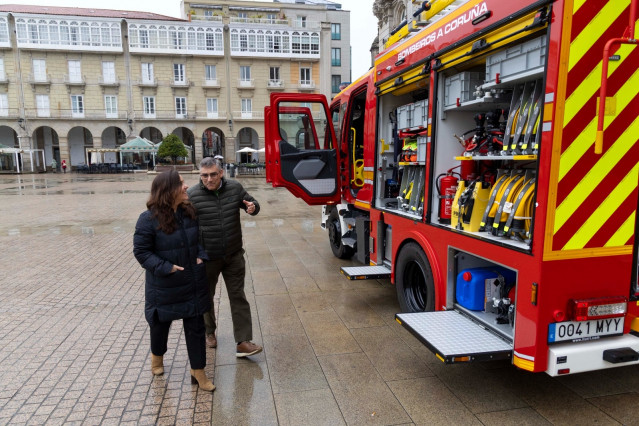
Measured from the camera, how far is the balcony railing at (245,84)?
46.4 meters

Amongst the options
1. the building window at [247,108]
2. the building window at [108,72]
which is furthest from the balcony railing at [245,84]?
the building window at [108,72]

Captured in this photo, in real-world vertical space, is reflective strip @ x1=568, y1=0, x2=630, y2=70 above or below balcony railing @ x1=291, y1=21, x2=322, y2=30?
below

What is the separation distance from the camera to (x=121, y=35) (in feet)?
142

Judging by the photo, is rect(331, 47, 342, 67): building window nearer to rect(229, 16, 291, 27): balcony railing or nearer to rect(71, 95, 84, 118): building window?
rect(229, 16, 291, 27): balcony railing

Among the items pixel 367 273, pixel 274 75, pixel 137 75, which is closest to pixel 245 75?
pixel 274 75

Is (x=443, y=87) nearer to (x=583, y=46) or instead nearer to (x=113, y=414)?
(x=583, y=46)

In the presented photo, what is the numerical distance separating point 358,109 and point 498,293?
422 centimetres

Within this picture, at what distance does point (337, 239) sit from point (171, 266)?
476cm

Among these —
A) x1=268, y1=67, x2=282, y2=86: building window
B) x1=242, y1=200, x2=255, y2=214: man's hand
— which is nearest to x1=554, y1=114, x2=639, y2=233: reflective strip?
x1=242, y1=200, x2=255, y2=214: man's hand

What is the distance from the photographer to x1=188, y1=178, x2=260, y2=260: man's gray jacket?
3.79 m

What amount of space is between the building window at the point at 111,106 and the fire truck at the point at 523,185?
46122mm

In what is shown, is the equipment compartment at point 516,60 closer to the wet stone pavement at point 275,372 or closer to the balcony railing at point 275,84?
the wet stone pavement at point 275,372

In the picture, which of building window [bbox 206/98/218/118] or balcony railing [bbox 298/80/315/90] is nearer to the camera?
building window [bbox 206/98/218/118]

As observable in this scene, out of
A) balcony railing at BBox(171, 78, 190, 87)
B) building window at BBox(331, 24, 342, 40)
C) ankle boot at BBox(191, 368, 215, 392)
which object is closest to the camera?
ankle boot at BBox(191, 368, 215, 392)
